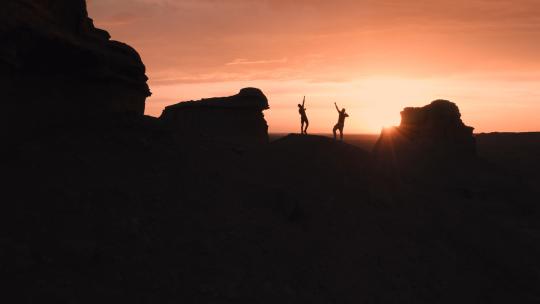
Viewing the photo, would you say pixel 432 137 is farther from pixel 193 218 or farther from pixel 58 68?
pixel 58 68

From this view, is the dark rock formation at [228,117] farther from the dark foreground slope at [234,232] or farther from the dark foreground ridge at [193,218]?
the dark foreground slope at [234,232]

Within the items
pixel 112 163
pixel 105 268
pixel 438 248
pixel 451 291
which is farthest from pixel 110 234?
pixel 438 248

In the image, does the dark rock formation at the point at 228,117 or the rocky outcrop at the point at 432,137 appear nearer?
the dark rock formation at the point at 228,117

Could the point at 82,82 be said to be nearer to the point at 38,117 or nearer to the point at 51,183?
the point at 38,117

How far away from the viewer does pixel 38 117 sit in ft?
48.4

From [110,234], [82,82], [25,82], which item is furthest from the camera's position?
[82,82]

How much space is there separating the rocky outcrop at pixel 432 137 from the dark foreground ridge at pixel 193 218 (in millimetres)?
10827

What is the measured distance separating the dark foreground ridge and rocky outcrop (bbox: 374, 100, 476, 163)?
426 inches

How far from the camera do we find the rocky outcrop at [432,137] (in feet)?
114

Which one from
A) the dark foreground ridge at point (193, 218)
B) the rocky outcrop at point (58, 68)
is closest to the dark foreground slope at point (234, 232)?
the dark foreground ridge at point (193, 218)

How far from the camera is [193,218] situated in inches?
575

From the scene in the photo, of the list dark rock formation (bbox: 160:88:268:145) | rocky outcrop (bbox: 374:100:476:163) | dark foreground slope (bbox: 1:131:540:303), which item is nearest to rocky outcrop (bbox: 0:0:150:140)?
dark foreground slope (bbox: 1:131:540:303)

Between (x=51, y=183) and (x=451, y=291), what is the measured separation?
44.8 feet

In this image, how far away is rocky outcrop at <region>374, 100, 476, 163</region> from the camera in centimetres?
3462
